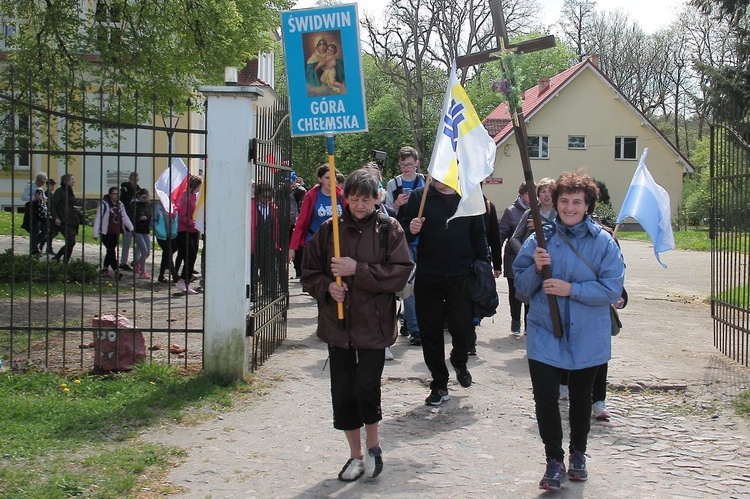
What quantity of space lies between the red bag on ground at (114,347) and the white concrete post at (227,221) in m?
0.77

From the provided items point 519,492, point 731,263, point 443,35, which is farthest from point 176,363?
point 443,35

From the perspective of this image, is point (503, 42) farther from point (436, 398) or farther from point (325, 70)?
point (436, 398)

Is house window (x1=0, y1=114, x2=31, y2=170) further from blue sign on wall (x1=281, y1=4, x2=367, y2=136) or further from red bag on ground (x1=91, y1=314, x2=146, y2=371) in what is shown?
blue sign on wall (x1=281, y1=4, x2=367, y2=136)

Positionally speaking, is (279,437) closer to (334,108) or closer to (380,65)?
(334,108)

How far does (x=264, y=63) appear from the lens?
4944 cm

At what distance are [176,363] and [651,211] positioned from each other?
4429 mm

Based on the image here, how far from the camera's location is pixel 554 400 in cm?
497

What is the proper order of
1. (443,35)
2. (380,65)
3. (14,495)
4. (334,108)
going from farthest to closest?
(380,65)
(443,35)
(334,108)
(14,495)

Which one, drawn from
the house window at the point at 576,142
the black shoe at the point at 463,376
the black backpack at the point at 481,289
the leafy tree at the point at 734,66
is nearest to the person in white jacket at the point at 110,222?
the black shoe at the point at 463,376

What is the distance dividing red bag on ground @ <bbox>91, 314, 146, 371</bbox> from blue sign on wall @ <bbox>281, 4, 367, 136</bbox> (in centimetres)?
281

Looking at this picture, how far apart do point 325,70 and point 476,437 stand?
8.90ft

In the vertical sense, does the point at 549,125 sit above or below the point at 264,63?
below

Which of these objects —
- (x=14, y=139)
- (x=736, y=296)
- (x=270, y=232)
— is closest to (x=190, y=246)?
(x=270, y=232)

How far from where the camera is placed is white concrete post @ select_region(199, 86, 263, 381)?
278 inches
